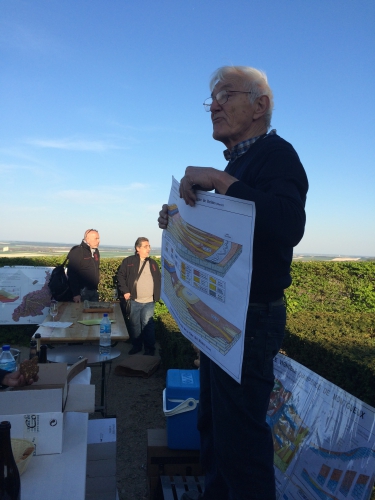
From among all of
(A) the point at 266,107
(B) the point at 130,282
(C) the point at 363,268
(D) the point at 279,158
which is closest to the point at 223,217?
(D) the point at 279,158

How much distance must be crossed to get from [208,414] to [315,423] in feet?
2.78

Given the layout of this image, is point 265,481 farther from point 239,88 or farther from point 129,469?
point 129,469

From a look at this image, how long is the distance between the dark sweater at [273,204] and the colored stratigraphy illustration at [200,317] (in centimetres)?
18

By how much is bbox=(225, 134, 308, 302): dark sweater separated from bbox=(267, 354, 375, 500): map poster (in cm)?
101

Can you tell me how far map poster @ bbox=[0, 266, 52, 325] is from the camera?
7.71 metres

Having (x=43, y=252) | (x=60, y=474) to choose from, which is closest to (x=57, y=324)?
(x=60, y=474)

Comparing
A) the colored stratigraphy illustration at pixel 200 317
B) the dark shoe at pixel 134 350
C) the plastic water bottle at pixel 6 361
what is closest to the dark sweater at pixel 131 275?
the dark shoe at pixel 134 350

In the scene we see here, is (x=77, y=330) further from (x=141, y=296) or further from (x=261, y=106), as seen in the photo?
(x=261, y=106)

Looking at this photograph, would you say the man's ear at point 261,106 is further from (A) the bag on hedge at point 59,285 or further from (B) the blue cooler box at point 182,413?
(A) the bag on hedge at point 59,285

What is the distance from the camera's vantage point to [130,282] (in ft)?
24.5

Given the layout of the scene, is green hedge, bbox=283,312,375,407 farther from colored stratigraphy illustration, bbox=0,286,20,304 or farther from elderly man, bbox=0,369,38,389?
colored stratigraphy illustration, bbox=0,286,20,304

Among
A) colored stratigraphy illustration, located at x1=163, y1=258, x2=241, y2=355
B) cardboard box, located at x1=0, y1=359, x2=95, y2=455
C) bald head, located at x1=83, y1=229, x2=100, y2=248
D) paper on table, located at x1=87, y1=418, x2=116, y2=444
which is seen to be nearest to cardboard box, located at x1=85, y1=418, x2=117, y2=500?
paper on table, located at x1=87, y1=418, x2=116, y2=444

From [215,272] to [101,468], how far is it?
4.83ft

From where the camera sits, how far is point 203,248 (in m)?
1.60
